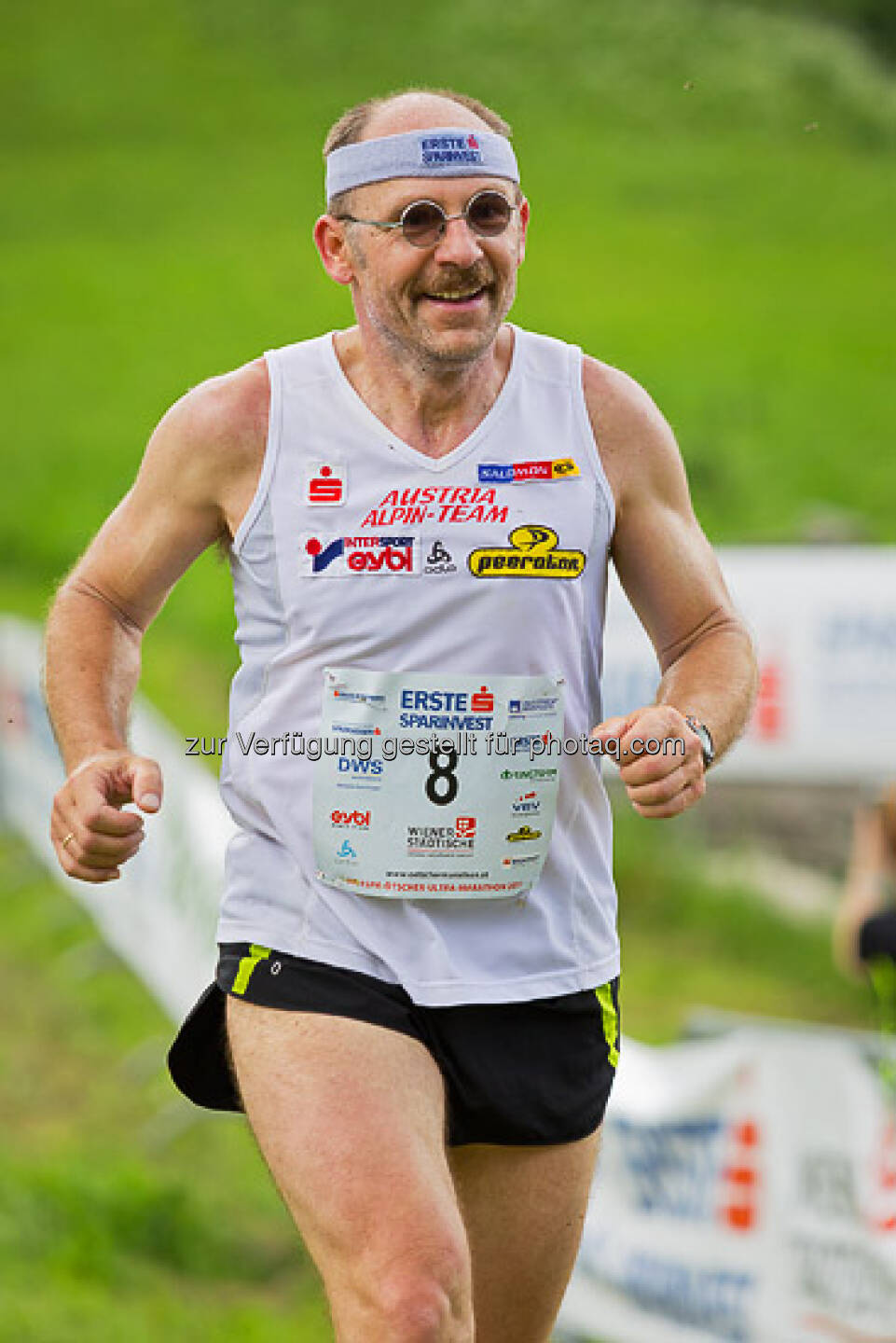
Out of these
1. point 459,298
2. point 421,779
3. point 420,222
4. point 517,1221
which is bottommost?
point 517,1221

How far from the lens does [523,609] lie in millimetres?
3414

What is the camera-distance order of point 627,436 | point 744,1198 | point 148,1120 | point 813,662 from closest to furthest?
point 627,436
point 744,1198
point 813,662
point 148,1120

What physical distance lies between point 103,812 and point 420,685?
1.60 ft

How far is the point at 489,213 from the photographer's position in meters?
3.45

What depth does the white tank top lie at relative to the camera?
3.39m

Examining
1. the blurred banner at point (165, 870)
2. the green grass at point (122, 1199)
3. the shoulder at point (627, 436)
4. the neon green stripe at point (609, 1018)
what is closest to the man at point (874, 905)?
the blurred banner at point (165, 870)

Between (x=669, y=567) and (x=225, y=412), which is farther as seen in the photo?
(x=669, y=567)

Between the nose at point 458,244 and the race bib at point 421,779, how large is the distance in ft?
1.97

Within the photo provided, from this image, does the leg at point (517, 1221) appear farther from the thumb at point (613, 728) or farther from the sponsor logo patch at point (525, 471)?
the sponsor logo patch at point (525, 471)

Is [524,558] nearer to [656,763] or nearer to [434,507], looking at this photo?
[434,507]

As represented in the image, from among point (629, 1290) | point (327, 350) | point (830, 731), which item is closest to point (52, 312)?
point (830, 731)

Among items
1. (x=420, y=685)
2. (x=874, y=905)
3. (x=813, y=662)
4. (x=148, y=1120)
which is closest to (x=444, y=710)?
(x=420, y=685)

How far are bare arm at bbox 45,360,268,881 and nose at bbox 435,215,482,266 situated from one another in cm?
35

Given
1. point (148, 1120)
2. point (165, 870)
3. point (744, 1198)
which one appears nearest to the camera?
point (744, 1198)
